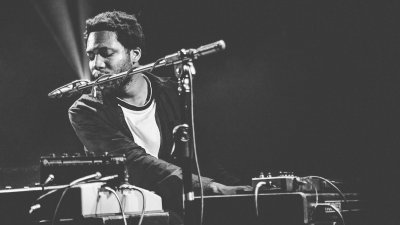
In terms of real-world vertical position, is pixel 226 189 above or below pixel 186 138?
below

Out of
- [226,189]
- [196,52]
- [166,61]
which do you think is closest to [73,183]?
[166,61]

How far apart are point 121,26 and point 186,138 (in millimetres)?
2090

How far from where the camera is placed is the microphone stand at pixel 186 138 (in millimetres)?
2289

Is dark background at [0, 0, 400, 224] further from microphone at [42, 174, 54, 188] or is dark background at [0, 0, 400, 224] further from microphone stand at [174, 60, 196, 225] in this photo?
microphone stand at [174, 60, 196, 225]

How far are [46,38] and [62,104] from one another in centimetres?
57

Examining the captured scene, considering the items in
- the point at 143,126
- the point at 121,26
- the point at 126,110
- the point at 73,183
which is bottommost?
the point at 73,183

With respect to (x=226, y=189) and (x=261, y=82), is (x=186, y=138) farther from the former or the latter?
(x=261, y=82)

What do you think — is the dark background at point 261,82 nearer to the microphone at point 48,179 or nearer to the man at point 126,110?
the man at point 126,110

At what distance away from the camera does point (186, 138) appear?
7.55ft

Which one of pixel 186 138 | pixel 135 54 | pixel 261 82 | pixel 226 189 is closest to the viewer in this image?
pixel 186 138

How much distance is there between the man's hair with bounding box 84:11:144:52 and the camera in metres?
4.06

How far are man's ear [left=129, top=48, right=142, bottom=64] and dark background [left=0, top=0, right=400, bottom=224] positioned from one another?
18cm

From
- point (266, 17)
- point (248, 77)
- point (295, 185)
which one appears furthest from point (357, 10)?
point (295, 185)

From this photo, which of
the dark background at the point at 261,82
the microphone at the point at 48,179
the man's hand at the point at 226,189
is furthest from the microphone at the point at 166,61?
the dark background at the point at 261,82
